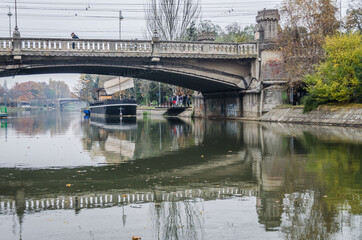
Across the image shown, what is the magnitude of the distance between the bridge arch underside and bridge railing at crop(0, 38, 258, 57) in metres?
0.73

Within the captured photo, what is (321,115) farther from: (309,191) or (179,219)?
(179,219)

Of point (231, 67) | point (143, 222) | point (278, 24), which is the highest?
point (278, 24)

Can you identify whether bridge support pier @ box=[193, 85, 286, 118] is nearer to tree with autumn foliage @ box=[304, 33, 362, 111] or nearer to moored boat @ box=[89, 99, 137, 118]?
tree with autumn foliage @ box=[304, 33, 362, 111]

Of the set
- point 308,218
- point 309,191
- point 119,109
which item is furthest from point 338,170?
point 119,109

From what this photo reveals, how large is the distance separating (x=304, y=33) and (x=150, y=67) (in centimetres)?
1270

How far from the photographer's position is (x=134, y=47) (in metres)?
37.1

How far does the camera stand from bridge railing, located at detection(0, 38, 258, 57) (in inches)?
1353

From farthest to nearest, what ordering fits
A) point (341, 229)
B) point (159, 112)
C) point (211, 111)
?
point (159, 112) → point (211, 111) → point (341, 229)

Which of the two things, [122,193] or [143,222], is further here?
[122,193]

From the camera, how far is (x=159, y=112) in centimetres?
7188

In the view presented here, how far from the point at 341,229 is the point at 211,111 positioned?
45995 mm

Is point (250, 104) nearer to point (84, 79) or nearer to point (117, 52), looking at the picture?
point (117, 52)

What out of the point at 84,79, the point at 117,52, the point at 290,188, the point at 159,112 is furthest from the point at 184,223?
the point at 84,79

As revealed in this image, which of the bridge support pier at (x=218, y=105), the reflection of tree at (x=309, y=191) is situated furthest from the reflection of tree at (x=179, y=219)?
the bridge support pier at (x=218, y=105)
